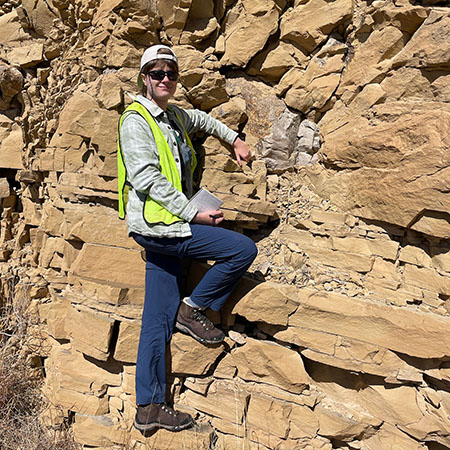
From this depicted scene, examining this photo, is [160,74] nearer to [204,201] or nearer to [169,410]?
[204,201]

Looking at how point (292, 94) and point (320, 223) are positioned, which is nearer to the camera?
point (320, 223)

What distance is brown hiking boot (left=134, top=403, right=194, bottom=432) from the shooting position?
9.20 ft

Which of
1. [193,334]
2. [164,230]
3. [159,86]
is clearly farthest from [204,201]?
[193,334]

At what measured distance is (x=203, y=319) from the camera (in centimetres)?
287

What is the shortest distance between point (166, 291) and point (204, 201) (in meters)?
0.78

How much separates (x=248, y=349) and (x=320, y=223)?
123cm

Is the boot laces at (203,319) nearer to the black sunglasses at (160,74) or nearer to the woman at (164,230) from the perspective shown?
the woman at (164,230)

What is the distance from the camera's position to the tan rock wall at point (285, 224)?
278 centimetres

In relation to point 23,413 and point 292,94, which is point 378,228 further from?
point 23,413

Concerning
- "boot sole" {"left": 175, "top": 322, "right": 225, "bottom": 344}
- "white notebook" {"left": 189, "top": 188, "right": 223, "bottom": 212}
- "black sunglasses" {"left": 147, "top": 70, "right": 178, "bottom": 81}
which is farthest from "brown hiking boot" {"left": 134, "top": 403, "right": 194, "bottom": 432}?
"black sunglasses" {"left": 147, "top": 70, "right": 178, "bottom": 81}

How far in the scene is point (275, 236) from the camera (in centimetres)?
332

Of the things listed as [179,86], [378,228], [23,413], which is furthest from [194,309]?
[23,413]

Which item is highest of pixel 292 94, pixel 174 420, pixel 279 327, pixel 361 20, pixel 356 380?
pixel 361 20

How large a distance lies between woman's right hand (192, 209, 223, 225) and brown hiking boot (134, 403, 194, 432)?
58.1 inches
